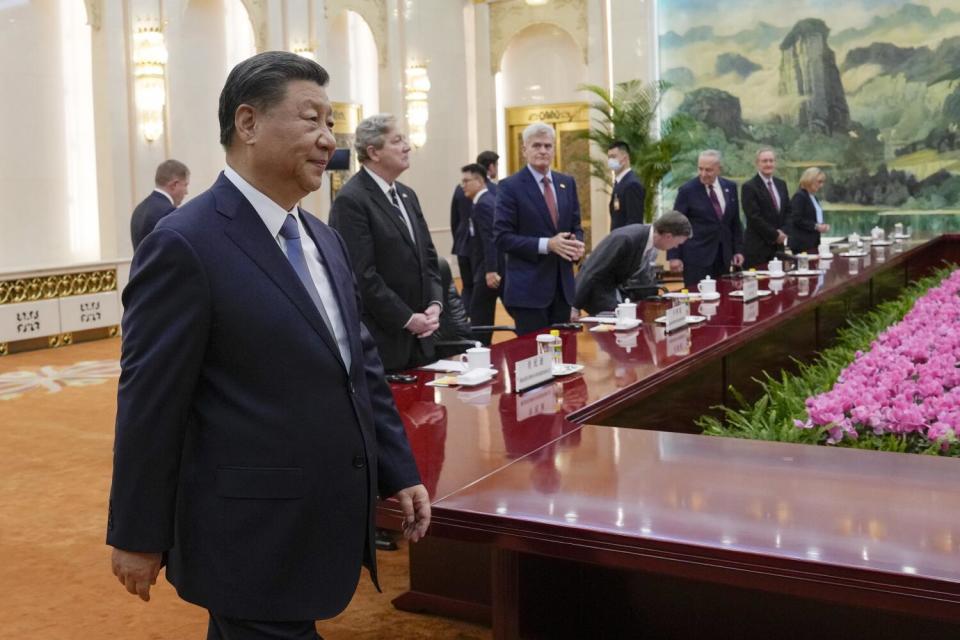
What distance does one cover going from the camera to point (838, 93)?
40.8ft

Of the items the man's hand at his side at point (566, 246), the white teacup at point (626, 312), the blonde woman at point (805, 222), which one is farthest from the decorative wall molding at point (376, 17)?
the white teacup at point (626, 312)

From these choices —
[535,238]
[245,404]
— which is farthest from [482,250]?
[245,404]

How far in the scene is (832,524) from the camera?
182 cm

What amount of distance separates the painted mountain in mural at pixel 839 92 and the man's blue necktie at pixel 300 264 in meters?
11.7

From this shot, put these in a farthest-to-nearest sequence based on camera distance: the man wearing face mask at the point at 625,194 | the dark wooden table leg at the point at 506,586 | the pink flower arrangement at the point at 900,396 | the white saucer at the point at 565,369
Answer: the man wearing face mask at the point at 625,194 < the white saucer at the point at 565,369 < the pink flower arrangement at the point at 900,396 < the dark wooden table leg at the point at 506,586

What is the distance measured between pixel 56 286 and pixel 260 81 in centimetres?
812

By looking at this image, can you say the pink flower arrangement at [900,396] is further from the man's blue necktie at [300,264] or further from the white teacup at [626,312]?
the man's blue necktie at [300,264]

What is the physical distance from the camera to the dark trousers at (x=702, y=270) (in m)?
7.89

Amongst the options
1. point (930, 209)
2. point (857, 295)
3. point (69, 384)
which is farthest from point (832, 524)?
point (930, 209)

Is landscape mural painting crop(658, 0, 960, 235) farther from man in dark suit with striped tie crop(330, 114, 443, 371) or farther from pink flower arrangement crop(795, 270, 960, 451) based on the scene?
man in dark suit with striped tie crop(330, 114, 443, 371)

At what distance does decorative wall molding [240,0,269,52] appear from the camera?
10867 millimetres

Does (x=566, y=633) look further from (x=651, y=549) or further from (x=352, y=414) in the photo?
(x=352, y=414)

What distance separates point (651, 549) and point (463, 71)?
506 inches

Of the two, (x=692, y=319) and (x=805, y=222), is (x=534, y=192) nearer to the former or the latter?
(x=692, y=319)
